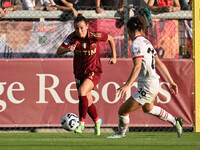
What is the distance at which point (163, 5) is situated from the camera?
13008mm

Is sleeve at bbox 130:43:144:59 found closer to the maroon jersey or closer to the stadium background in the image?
the maroon jersey

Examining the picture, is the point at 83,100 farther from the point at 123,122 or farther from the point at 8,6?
the point at 8,6

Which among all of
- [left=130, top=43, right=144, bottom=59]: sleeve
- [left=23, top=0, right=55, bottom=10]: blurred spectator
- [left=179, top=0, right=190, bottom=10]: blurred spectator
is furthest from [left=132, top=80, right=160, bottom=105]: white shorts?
[left=179, top=0, right=190, bottom=10]: blurred spectator

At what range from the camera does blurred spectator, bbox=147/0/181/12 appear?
1273cm

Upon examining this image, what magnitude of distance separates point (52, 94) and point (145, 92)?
3675 millimetres

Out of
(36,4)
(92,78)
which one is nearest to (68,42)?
(92,78)

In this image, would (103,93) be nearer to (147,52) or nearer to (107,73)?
(107,73)

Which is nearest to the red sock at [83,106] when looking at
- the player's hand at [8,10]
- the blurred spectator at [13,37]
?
the blurred spectator at [13,37]

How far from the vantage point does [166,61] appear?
12.0 meters

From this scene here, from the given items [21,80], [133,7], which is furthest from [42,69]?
[133,7]

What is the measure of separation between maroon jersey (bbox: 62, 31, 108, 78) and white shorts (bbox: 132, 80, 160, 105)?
156 cm

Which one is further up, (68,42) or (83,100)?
(68,42)

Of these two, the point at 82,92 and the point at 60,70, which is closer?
the point at 82,92

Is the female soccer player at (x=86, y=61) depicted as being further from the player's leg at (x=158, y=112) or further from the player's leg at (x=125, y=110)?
the player's leg at (x=158, y=112)
